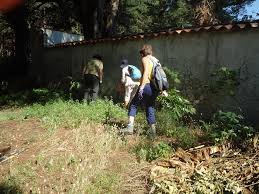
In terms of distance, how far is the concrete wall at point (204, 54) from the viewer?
10008 millimetres

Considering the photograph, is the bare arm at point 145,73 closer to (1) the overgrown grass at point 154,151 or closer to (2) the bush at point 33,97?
(1) the overgrown grass at point 154,151

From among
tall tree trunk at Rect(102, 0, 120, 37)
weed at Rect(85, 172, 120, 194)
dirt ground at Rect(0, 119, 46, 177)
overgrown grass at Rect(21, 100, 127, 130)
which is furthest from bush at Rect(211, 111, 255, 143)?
tall tree trunk at Rect(102, 0, 120, 37)

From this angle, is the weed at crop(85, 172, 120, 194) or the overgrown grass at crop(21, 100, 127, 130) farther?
the overgrown grass at crop(21, 100, 127, 130)

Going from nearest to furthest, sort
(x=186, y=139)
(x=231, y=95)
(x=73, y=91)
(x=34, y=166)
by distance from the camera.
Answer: (x=34, y=166)
(x=186, y=139)
(x=231, y=95)
(x=73, y=91)

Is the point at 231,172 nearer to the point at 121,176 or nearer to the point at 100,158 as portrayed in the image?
the point at 121,176

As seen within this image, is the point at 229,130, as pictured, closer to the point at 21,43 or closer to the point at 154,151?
the point at 154,151

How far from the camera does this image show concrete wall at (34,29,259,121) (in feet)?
32.8

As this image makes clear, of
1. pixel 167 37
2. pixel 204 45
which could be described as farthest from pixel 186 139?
pixel 167 37

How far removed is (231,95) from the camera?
10.0 meters

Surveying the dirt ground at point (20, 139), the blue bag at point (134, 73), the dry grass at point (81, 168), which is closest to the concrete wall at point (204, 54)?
the blue bag at point (134, 73)

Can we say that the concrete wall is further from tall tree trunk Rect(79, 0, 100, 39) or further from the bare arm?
tall tree trunk Rect(79, 0, 100, 39)

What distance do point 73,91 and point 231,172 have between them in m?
9.96

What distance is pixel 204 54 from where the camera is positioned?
1131 cm

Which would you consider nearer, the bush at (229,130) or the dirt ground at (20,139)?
the bush at (229,130)
